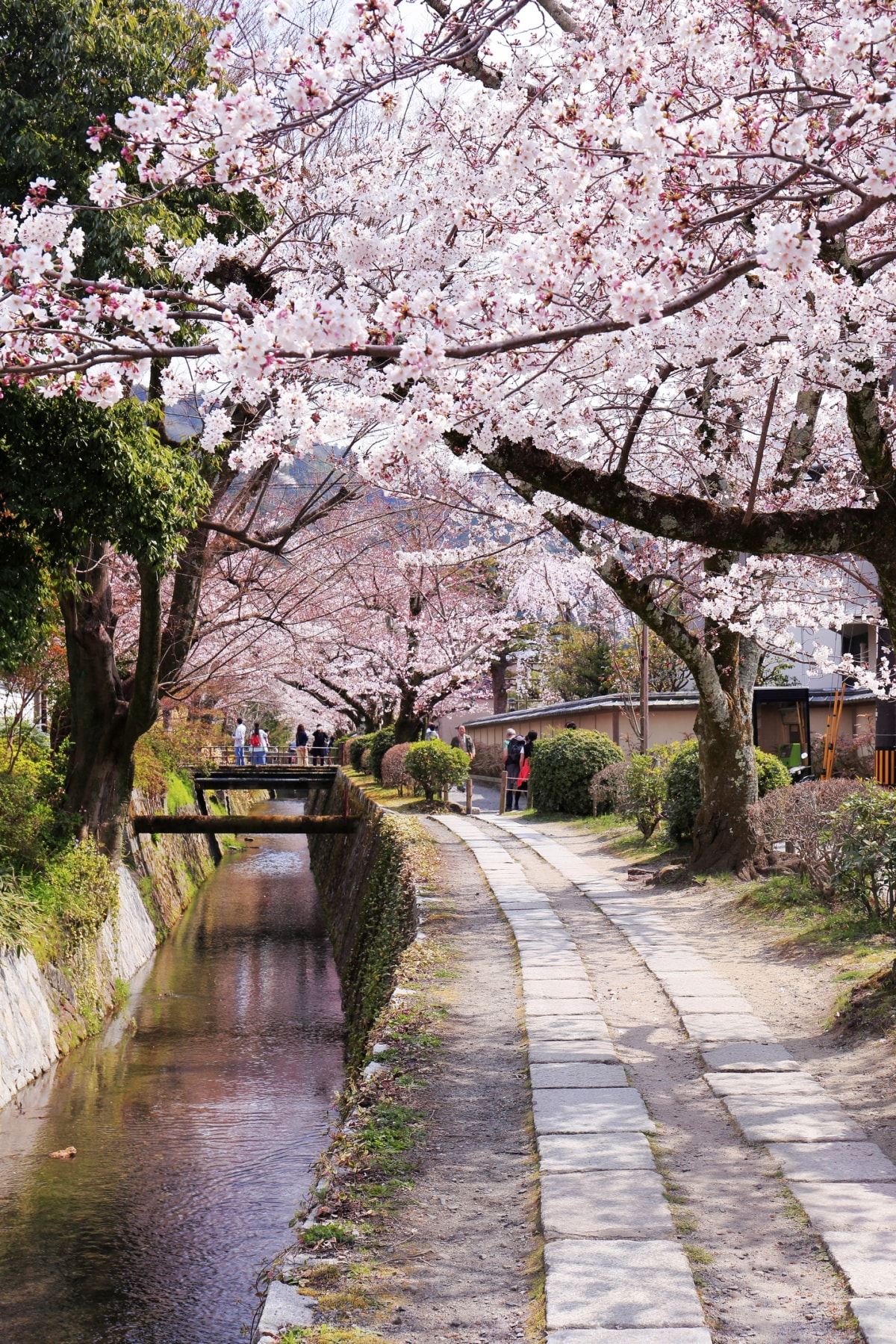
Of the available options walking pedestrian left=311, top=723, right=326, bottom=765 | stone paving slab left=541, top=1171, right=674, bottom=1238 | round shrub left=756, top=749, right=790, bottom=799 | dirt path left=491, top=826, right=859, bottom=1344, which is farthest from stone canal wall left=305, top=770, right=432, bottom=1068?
walking pedestrian left=311, top=723, right=326, bottom=765

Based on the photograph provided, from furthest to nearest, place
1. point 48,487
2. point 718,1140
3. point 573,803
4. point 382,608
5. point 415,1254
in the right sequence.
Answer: point 382,608 → point 573,803 → point 48,487 → point 718,1140 → point 415,1254

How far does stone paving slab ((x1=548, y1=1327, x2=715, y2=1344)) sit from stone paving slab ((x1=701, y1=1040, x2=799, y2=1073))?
2.35 meters

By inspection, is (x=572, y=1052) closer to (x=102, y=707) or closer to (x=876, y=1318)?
(x=876, y=1318)

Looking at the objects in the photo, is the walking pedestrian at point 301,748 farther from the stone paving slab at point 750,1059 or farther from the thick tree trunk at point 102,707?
the stone paving slab at point 750,1059

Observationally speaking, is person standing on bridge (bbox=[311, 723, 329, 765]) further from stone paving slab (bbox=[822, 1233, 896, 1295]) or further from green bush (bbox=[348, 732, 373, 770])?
stone paving slab (bbox=[822, 1233, 896, 1295])

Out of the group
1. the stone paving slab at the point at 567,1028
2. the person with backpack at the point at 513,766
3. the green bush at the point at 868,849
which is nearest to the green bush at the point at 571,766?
the person with backpack at the point at 513,766

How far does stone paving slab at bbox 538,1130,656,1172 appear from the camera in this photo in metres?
3.99

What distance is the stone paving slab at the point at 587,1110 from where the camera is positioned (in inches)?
173

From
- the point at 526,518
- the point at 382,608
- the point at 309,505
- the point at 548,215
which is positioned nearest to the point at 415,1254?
the point at 548,215

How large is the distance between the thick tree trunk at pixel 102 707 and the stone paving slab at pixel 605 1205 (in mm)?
8789

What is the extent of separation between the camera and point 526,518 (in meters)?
10.0

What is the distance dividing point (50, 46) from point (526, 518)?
5357mm

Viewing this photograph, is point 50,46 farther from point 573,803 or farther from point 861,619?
point 573,803

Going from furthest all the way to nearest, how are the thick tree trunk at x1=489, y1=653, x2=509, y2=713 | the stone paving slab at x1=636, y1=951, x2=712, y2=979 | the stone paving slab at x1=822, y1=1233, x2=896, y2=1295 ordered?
the thick tree trunk at x1=489, y1=653, x2=509, y2=713
the stone paving slab at x1=636, y1=951, x2=712, y2=979
the stone paving slab at x1=822, y1=1233, x2=896, y2=1295
